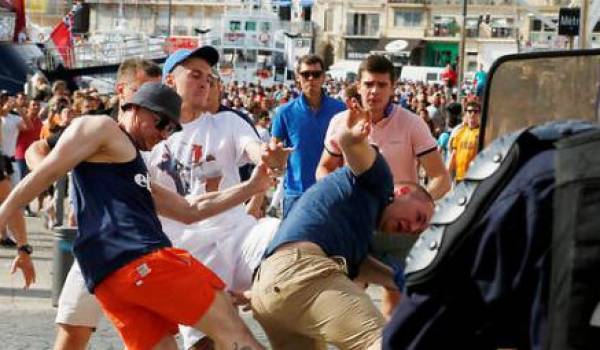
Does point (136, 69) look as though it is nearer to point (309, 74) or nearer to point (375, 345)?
point (309, 74)

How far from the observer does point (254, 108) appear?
23500mm

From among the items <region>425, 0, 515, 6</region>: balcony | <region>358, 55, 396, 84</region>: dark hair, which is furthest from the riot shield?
<region>425, 0, 515, 6</region>: balcony

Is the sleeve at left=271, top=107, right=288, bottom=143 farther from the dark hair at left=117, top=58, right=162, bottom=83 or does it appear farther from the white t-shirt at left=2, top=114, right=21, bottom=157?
the white t-shirt at left=2, top=114, right=21, bottom=157

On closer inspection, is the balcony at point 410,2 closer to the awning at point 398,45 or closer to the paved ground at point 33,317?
the awning at point 398,45

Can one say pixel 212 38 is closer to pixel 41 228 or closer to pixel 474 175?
pixel 41 228

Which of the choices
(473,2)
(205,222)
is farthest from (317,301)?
(473,2)

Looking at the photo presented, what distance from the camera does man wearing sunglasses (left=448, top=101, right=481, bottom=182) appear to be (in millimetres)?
14070

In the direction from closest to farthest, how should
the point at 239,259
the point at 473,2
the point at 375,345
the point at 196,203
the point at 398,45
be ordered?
the point at 375,345
the point at 196,203
the point at 239,259
the point at 398,45
the point at 473,2

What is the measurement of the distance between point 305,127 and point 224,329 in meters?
3.76

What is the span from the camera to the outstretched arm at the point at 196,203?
5.32 meters

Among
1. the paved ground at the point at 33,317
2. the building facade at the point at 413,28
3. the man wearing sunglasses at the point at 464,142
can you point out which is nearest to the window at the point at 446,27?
the building facade at the point at 413,28

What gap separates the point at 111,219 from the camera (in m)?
4.86

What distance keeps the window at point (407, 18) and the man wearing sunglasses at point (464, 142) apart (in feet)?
295

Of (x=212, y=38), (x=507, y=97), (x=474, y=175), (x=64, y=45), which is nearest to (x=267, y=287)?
(x=507, y=97)
